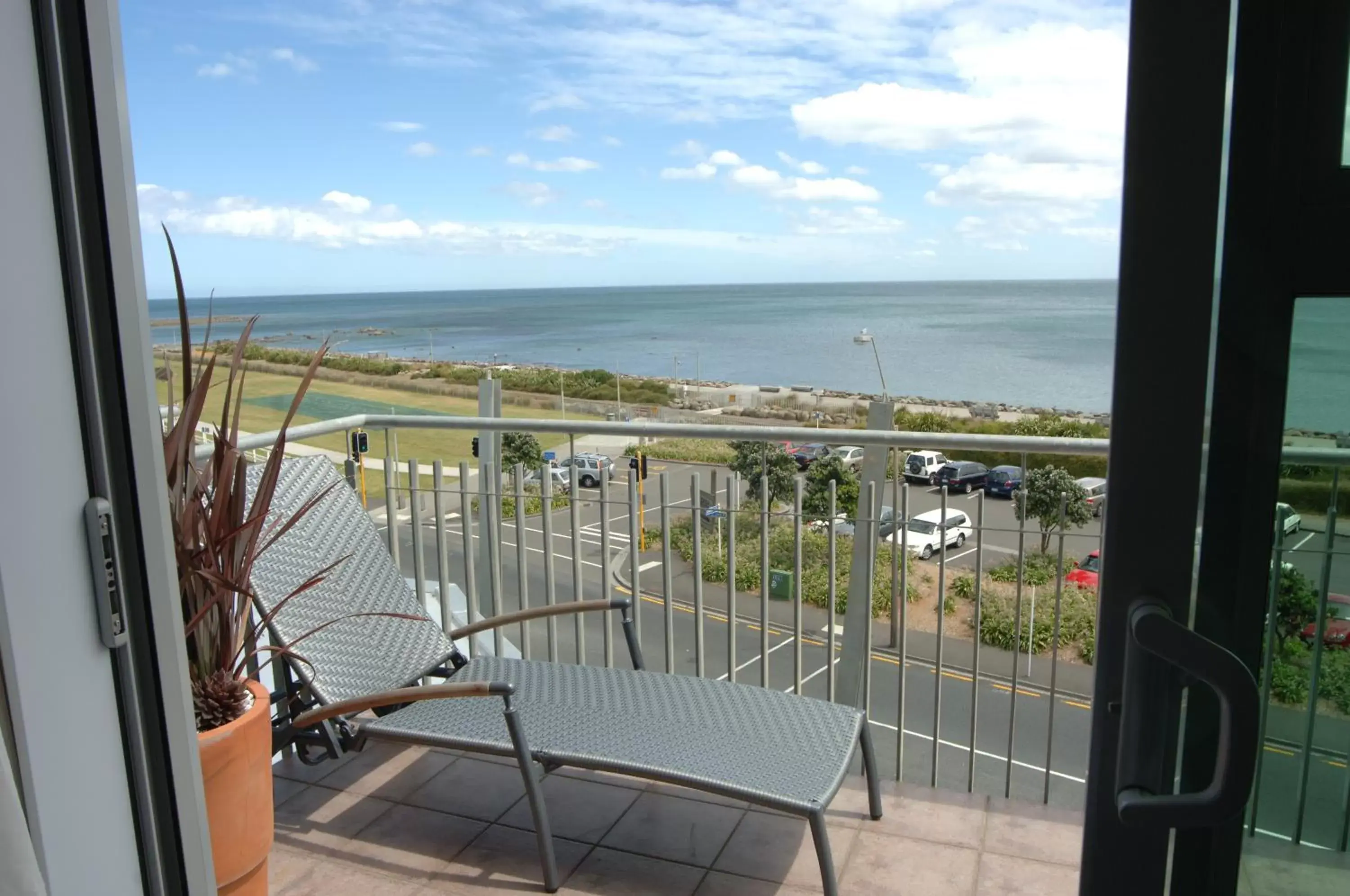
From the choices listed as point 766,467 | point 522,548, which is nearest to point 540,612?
point 522,548

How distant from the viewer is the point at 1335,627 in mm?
729

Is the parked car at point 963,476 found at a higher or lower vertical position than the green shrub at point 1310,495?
lower

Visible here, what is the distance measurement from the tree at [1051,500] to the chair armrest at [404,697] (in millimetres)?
1645

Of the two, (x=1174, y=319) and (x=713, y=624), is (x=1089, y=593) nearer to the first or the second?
(x=1174, y=319)

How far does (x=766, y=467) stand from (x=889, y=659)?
7621 mm

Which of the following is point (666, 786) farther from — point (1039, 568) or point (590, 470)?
point (590, 470)

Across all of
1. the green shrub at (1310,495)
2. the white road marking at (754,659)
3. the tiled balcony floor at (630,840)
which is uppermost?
the green shrub at (1310,495)

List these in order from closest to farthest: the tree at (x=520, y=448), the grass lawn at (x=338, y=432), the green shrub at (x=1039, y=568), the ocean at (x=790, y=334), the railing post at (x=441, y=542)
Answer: the grass lawn at (x=338, y=432), the green shrub at (x=1039, y=568), the railing post at (x=441, y=542), the tree at (x=520, y=448), the ocean at (x=790, y=334)

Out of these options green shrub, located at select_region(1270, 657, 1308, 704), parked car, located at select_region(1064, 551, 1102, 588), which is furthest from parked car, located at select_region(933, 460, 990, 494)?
green shrub, located at select_region(1270, 657, 1308, 704)

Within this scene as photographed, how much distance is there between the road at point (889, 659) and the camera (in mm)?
2828

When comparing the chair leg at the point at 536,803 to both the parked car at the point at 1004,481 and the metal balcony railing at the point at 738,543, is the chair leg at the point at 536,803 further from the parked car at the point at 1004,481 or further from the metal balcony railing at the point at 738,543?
the parked car at the point at 1004,481

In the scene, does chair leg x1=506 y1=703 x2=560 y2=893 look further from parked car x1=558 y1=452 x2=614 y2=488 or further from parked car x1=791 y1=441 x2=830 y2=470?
parked car x1=791 y1=441 x2=830 y2=470

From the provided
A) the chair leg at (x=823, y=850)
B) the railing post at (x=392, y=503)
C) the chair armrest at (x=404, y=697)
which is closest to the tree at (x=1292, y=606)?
the chair leg at (x=823, y=850)

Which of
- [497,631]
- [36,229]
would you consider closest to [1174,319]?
[36,229]
